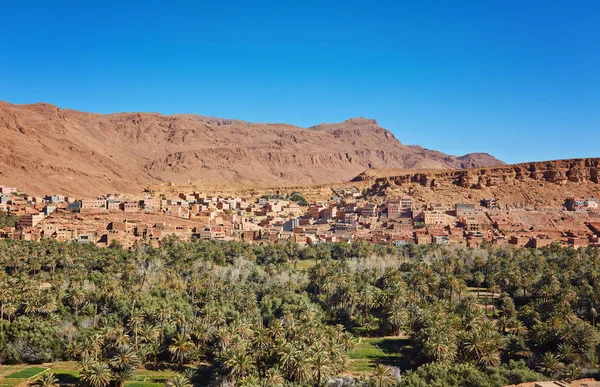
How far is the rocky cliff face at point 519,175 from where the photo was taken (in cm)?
10156

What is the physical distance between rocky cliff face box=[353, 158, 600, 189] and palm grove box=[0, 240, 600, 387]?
144 feet

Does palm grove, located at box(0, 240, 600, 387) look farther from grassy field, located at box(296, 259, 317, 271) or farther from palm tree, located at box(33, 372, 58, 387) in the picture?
palm tree, located at box(33, 372, 58, 387)

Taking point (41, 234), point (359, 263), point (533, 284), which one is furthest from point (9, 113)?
point (533, 284)

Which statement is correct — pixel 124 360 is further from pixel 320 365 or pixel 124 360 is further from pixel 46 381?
pixel 320 365

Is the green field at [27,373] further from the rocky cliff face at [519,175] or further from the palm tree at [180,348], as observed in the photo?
the rocky cliff face at [519,175]

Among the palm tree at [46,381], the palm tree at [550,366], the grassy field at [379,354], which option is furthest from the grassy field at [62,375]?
the palm tree at [550,366]

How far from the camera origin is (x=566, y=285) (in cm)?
4444

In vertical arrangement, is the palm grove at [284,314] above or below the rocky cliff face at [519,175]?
below

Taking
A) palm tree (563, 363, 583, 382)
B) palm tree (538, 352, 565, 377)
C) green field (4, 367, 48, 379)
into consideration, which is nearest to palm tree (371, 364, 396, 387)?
palm tree (538, 352, 565, 377)

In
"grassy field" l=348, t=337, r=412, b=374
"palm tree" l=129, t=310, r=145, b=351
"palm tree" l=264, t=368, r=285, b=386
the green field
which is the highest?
"palm tree" l=129, t=310, r=145, b=351

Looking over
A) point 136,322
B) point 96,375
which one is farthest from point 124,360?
point 136,322

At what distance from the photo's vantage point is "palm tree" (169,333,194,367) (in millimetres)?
32156

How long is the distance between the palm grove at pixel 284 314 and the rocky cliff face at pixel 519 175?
4395 centimetres

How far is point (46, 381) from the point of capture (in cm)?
2800
